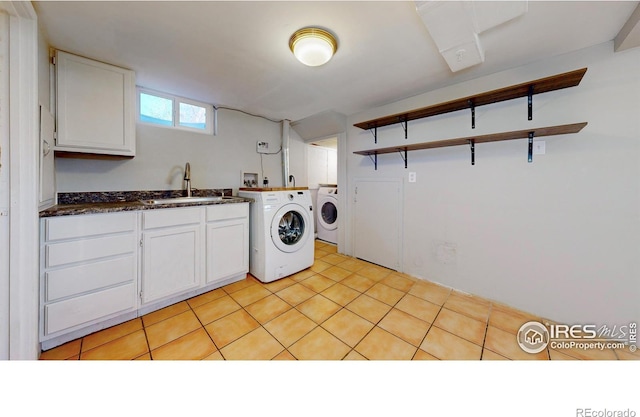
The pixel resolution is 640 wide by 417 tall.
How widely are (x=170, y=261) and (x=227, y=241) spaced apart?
0.49m

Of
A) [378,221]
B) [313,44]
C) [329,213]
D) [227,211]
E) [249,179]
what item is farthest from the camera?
[329,213]

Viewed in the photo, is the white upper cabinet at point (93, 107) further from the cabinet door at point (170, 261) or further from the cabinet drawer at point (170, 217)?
the cabinet door at point (170, 261)

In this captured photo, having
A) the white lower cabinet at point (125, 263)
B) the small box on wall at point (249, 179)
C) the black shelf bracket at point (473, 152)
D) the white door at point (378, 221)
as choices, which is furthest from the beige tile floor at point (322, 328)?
the small box on wall at point (249, 179)

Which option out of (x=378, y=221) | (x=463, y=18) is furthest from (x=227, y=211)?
(x=463, y=18)

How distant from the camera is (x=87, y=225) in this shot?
1.39 m

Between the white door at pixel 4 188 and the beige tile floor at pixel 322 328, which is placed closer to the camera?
the white door at pixel 4 188

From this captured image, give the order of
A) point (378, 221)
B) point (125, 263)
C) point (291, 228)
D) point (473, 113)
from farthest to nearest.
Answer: point (378, 221)
point (291, 228)
point (473, 113)
point (125, 263)

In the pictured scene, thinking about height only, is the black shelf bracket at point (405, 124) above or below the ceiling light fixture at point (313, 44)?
below

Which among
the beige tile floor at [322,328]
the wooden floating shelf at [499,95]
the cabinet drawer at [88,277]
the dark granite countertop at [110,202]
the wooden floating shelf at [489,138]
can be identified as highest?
the wooden floating shelf at [499,95]

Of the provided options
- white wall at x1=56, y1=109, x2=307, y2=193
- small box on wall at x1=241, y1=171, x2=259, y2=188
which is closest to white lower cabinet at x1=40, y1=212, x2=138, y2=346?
white wall at x1=56, y1=109, x2=307, y2=193

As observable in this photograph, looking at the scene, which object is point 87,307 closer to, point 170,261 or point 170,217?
point 170,261

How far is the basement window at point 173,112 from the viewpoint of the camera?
Result: 2182mm

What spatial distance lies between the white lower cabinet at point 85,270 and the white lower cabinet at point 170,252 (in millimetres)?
76
